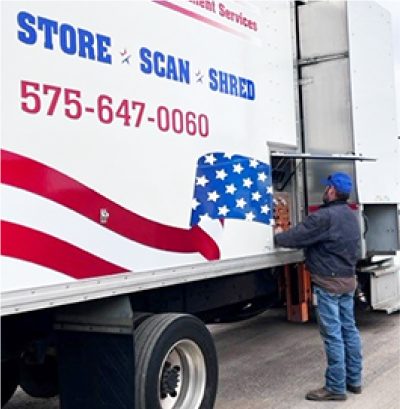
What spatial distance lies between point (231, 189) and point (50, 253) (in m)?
1.72

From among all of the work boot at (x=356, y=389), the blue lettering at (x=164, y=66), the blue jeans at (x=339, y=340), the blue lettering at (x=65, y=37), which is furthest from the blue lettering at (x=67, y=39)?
the work boot at (x=356, y=389)

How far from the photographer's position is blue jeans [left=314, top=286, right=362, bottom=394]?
4.93 m

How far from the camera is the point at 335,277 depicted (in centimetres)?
501

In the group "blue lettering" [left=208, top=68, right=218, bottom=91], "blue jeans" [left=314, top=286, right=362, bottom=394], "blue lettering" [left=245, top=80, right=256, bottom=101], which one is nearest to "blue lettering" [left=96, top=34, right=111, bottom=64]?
"blue lettering" [left=208, top=68, right=218, bottom=91]

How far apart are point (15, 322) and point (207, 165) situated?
162 centimetres

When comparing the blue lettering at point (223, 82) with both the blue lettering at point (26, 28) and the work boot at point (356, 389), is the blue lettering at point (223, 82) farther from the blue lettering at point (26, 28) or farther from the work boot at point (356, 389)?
the work boot at point (356, 389)

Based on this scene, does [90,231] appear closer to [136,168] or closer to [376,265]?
[136,168]

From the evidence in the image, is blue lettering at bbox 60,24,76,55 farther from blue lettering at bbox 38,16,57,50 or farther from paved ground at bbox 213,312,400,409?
paved ground at bbox 213,312,400,409

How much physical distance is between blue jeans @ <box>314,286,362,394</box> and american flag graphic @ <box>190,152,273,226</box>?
842mm

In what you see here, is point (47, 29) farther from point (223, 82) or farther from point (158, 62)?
point (223, 82)

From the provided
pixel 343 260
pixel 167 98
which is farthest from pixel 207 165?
pixel 343 260

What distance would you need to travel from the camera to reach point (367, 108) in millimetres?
6070

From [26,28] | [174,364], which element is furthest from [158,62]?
[174,364]

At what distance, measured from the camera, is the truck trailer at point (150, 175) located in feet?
10.2
